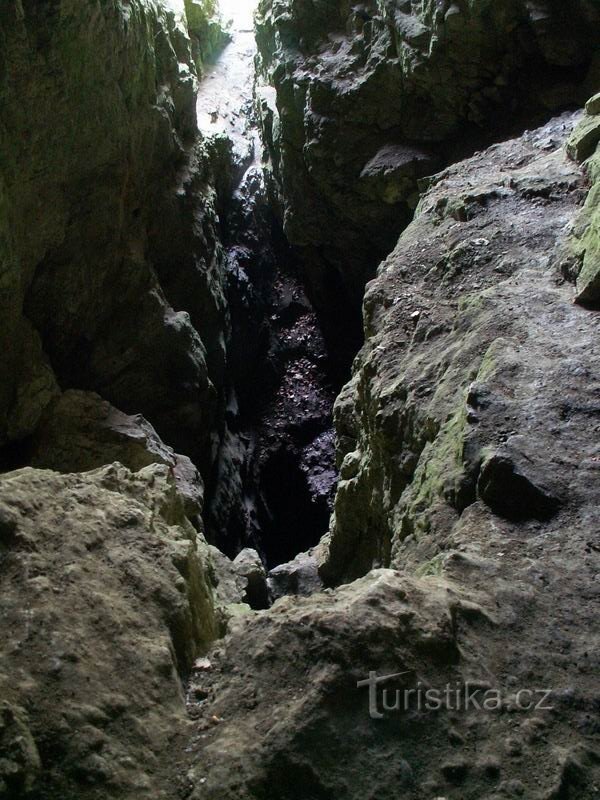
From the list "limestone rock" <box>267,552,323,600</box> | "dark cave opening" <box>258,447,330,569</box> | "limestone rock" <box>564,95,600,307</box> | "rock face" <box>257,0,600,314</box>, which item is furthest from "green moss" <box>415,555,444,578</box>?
"dark cave opening" <box>258,447,330,569</box>

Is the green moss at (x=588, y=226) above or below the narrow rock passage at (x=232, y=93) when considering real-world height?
below

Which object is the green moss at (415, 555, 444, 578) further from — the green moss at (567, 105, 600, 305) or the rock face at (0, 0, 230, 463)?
the rock face at (0, 0, 230, 463)

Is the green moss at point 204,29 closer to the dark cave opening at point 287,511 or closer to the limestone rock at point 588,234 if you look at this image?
the dark cave opening at point 287,511

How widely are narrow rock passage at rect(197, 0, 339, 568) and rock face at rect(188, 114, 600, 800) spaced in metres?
6.69

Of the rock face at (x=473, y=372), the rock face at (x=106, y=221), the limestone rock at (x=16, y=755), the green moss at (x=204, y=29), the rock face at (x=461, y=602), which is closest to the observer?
the limestone rock at (x=16, y=755)

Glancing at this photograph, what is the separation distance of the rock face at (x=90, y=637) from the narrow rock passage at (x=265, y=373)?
26.2ft

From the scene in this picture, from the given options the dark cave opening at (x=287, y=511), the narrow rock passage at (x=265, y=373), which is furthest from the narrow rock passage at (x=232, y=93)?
the dark cave opening at (x=287, y=511)

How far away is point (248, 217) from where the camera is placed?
1345cm

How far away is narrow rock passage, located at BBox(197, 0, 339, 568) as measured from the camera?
1214 centimetres

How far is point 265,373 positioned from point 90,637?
11.6 m

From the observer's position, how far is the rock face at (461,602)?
2148 millimetres

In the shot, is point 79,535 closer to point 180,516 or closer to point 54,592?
point 54,592

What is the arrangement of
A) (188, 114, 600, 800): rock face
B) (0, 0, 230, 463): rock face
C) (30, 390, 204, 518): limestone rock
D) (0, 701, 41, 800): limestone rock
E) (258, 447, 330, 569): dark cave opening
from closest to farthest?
(0, 701, 41, 800): limestone rock → (188, 114, 600, 800): rock face → (0, 0, 230, 463): rock face → (30, 390, 204, 518): limestone rock → (258, 447, 330, 569): dark cave opening

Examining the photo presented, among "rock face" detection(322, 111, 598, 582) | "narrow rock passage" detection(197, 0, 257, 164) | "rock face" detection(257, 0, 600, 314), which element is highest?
"narrow rock passage" detection(197, 0, 257, 164)
